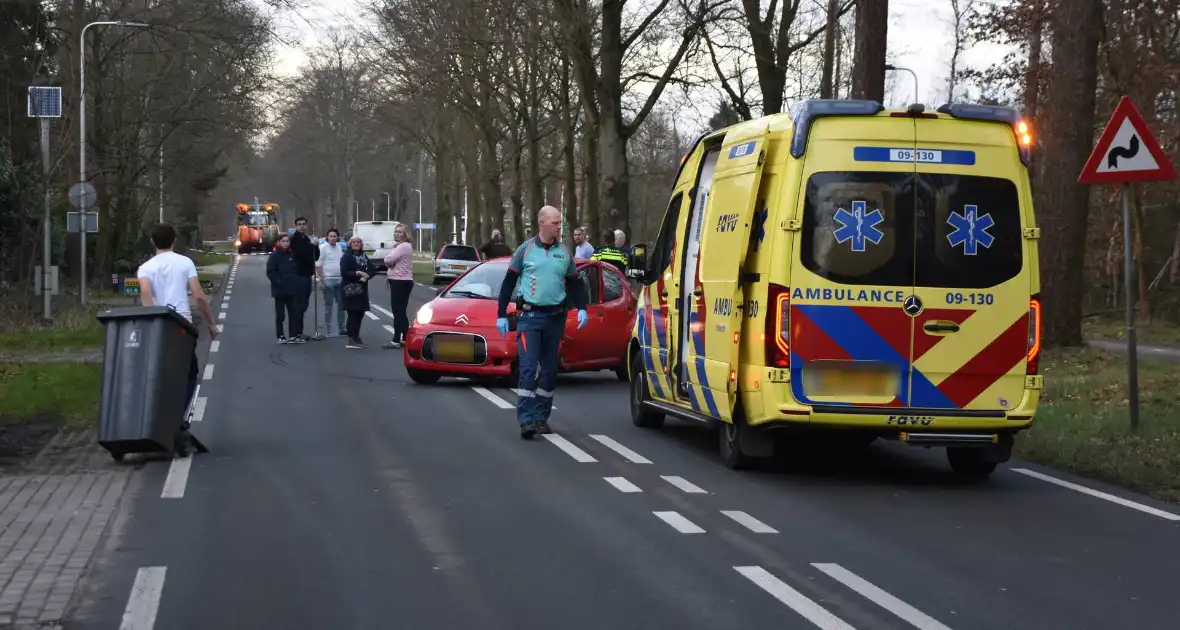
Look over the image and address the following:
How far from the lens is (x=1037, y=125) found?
32500 millimetres

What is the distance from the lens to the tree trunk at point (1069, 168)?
19.4 meters

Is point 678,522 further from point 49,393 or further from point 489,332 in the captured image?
point 49,393

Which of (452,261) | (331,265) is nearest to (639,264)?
(331,265)

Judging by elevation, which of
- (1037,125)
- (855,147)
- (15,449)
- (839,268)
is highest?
(1037,125)

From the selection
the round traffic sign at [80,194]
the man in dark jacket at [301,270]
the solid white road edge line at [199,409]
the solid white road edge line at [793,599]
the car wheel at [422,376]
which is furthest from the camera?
the round traffic sign at [80,194]

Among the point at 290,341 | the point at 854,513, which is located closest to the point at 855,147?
the point at 854,513

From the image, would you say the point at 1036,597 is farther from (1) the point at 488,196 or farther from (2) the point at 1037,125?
(1) the point at 488,196

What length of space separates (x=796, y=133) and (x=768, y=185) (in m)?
0.48

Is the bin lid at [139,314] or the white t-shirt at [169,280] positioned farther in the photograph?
the white t-shirt at [169,280]

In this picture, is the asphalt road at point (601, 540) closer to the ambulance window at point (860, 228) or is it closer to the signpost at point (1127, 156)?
the ambulance window at point (860, 228)

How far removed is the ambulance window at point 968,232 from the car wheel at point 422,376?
8271 millimetres

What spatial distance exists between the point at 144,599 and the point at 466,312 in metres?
10.6

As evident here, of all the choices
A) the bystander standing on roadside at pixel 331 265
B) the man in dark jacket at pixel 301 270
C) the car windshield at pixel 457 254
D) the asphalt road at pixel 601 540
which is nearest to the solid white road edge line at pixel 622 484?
the asphalt road at pixel 601 540

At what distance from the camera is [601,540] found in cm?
808
